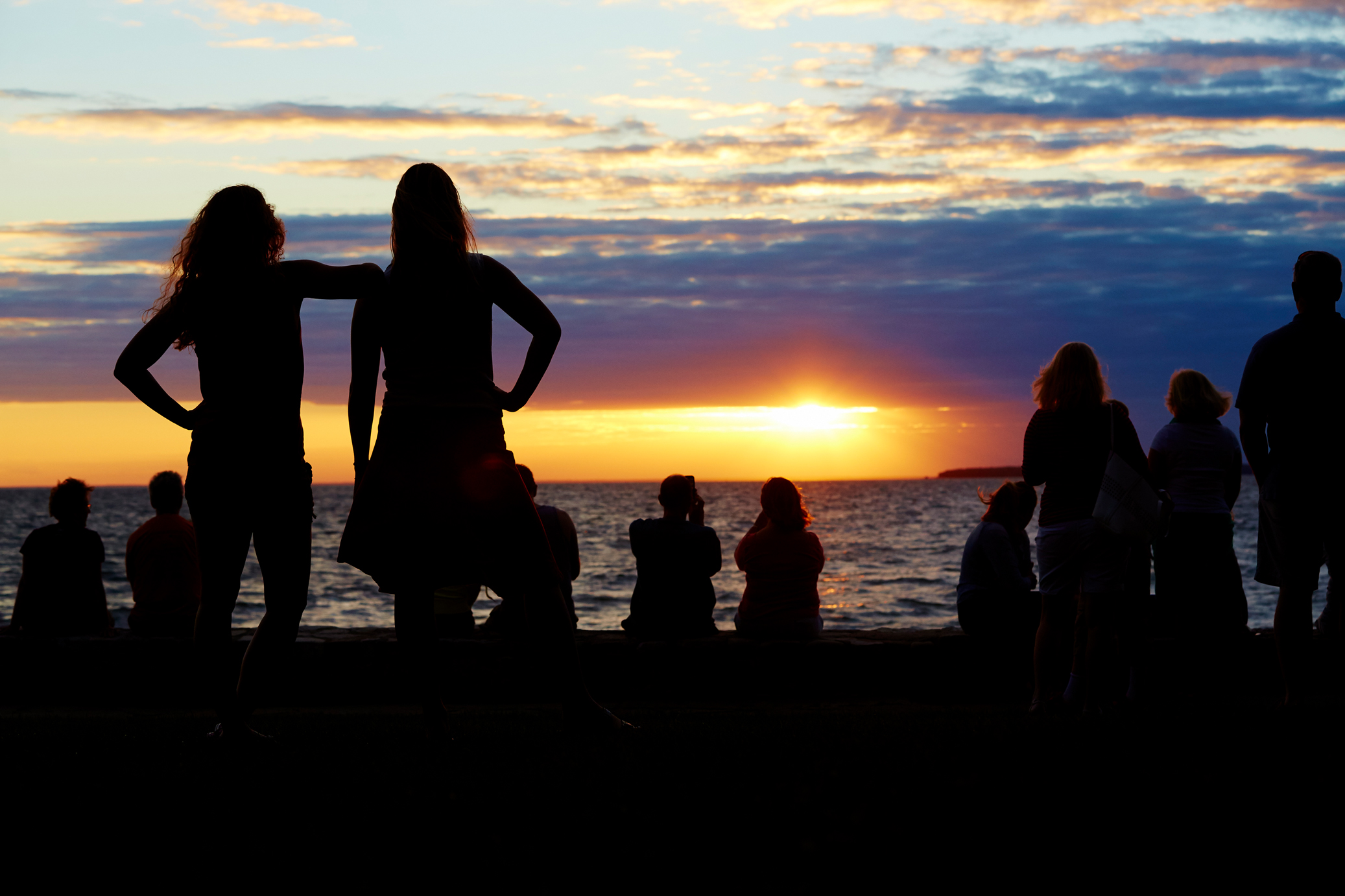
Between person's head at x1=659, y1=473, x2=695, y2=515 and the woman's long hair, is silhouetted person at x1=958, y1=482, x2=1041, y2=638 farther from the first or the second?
the woman's long hair

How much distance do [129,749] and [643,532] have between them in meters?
4.16

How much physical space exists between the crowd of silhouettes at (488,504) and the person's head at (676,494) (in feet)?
0.06

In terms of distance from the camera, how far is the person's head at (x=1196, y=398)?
22.7 feet

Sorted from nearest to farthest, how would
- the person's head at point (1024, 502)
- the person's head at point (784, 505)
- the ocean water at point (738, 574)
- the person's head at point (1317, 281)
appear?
1. the person's head at point (1317, 281)
2. the person's head at point (1024, 502)
3. the person's head at point (784, 505)
4. the ocean water at point (738, 574)

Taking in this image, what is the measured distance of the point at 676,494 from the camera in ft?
26.6

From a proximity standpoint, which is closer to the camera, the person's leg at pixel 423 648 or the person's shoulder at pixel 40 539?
the person's leg at pixel 423 648

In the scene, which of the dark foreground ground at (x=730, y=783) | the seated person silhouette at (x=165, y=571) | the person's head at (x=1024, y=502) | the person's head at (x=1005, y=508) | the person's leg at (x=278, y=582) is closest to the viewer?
the dark foreground ground at (x=730, y=783)

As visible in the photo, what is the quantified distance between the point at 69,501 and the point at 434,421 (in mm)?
5110

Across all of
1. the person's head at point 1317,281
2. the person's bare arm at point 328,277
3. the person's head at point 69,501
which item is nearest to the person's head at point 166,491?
the person's head at point 69,501

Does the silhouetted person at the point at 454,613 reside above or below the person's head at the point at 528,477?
below

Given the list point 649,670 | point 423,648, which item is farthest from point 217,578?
point 649,670

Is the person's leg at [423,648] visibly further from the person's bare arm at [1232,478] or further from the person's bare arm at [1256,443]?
the person's bare arm at [1232,478]

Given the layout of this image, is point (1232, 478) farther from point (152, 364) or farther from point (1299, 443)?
point (152, 364)

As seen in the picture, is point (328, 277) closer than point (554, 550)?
Yes
